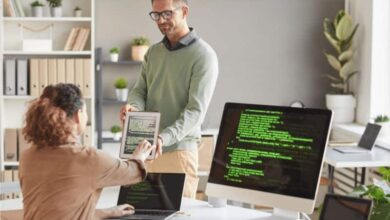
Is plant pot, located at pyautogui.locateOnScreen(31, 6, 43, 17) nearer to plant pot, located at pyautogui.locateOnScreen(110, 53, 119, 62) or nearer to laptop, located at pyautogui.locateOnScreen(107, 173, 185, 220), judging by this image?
plant pot, located at pyautogui.locateOnScreen(110, 53, 119, 62)

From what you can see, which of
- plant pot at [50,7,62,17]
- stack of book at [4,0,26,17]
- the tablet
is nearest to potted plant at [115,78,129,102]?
plant pot at [50,7,62,17]

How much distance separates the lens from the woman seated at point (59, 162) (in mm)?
1972

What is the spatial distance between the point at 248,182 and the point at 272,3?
11.7ft

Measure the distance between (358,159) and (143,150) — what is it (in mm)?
2144

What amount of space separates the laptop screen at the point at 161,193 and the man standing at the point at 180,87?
437 millimetres

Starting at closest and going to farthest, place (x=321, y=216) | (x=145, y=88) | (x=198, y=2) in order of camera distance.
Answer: (x=321, y=216), (x=145, y=88), (x=198, y=2)

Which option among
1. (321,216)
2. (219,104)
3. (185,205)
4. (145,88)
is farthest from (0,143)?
(321,216)

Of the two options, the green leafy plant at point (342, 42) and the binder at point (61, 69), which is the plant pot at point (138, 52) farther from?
the green leafy plant at point (342, 42)

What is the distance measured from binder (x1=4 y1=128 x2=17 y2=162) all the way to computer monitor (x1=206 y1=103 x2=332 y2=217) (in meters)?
3.20

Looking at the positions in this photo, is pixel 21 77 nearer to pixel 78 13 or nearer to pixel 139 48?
pixel 78 13

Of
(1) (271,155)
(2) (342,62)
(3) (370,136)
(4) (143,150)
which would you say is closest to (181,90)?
(4) (143,150)

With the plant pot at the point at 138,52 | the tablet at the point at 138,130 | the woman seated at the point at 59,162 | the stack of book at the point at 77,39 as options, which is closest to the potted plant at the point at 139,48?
the plant pot at the point at 138,52

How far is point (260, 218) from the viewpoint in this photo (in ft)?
7.63

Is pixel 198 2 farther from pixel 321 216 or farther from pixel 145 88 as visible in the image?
pixel 321 216
